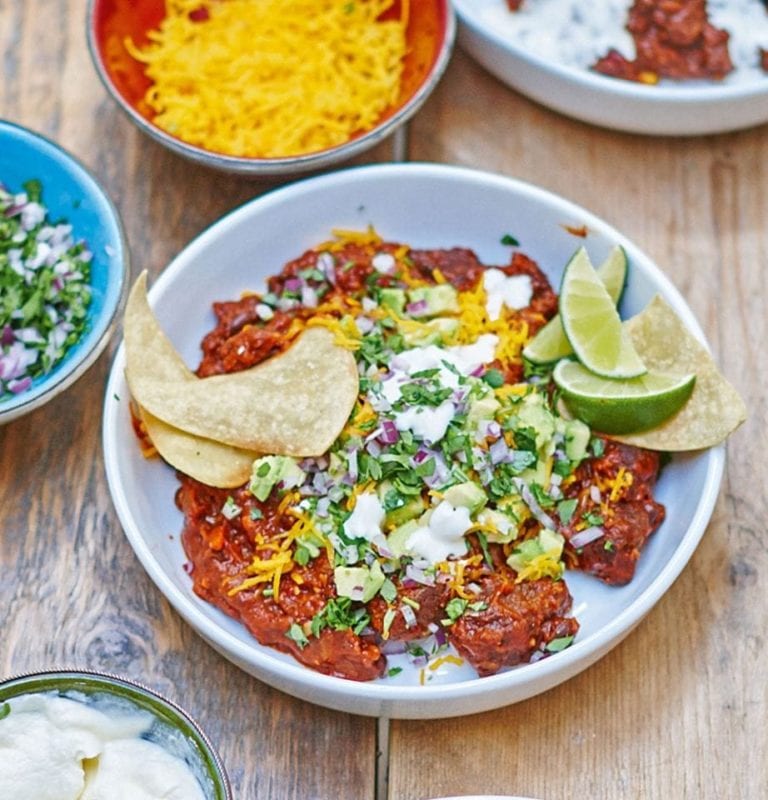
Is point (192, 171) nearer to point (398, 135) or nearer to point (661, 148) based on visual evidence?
point (398, 135)

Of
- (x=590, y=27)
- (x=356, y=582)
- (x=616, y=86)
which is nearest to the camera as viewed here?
(x=356, y=582)

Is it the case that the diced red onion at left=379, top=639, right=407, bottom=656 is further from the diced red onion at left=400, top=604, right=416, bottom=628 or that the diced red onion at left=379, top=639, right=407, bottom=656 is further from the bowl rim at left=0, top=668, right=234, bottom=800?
the bowl rim at left=0, top=668, right=234, bottom=800

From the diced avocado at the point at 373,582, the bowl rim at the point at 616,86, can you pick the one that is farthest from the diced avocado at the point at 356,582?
the bowl rim at the point at 616,86

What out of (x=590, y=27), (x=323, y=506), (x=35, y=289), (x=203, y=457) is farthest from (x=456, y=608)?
(x=590, y=27)

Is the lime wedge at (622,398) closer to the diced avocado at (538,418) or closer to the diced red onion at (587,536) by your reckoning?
the diced avocado at (538,418)

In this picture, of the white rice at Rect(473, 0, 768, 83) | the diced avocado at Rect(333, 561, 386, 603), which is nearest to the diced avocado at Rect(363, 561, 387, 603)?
the diced avocado at Rect(333, 561, 386, 603)

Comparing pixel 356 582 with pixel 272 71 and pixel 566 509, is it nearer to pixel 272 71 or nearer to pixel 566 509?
pixel 566 509
